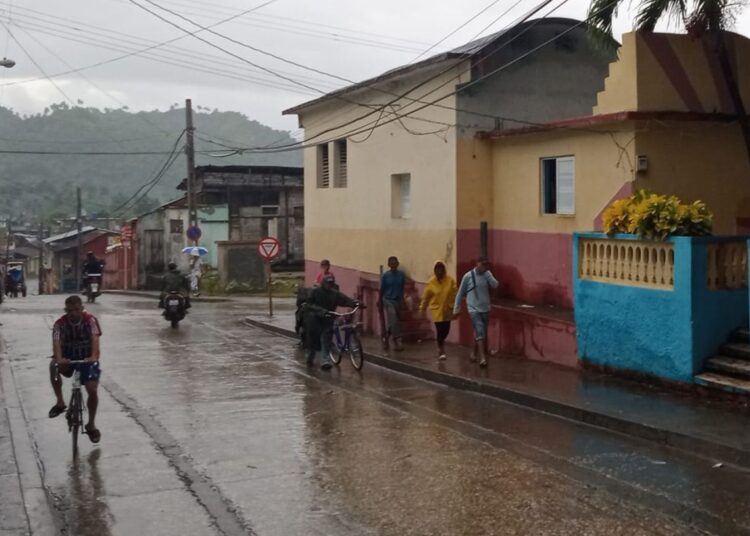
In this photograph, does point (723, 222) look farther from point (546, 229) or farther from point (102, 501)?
point (102, 501)

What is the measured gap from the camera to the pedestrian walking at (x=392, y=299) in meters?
18.5

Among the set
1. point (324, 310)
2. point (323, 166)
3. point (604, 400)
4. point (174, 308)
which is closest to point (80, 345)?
point (604, 400)

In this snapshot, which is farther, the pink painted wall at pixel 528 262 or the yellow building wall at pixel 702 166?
the pink painted wall at pixel 528 262

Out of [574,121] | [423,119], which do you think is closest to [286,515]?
[574,121]

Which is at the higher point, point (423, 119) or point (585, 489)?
point (423, 119)

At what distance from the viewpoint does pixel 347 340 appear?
1691cm

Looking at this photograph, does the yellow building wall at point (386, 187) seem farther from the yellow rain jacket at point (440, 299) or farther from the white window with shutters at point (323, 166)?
the yellow rain jacket at point (440, 299)

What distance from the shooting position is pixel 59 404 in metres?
11.0

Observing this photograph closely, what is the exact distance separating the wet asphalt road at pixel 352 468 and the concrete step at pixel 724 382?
1.76 m

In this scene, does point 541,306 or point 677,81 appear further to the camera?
point 541,306

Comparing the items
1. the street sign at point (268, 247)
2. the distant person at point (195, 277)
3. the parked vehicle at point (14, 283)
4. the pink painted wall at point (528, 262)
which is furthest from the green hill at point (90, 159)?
the pink painted wall at point (528, 262)

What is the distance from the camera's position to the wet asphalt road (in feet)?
25.0

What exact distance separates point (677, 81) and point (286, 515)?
10720 mm

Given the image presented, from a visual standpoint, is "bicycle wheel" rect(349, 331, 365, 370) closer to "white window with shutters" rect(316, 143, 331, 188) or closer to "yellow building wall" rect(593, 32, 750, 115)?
"yellow building wall" rect(593, 32, 750, 115)
